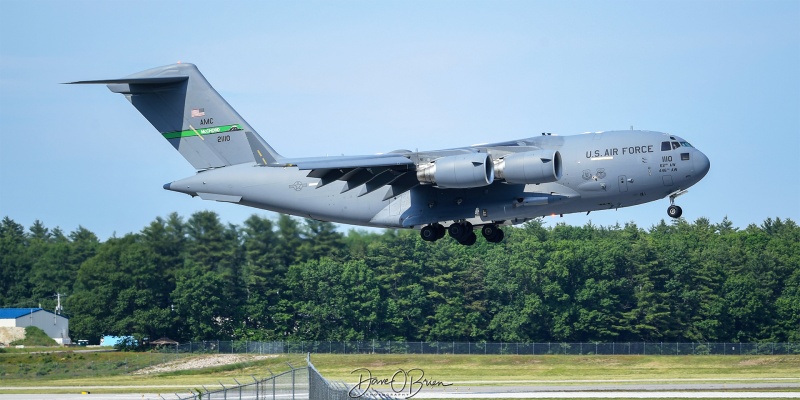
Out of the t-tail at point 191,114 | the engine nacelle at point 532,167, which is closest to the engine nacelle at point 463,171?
the engine nacelle at point 532,167

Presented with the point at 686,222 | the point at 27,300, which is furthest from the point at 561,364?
the point at 686,222

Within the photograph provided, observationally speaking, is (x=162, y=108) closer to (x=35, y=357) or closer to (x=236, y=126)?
(x=236, y=126)

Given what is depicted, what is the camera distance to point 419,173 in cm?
3394

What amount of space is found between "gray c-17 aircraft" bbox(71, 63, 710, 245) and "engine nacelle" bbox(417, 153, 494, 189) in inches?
1.1

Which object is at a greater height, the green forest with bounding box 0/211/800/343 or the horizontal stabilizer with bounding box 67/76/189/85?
the horizontal stabilizer with bounding box 67/76/189/85

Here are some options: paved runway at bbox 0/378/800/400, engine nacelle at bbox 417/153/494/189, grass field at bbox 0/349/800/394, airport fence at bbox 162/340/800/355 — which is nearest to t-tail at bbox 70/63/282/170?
grass field at bbox 0/349/800/394

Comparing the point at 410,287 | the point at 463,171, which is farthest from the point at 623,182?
the point at 410,287

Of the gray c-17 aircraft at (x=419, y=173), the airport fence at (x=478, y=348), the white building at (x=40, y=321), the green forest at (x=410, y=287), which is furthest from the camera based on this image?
the white building at (x=40, y=321)

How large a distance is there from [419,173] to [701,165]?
25.6ft

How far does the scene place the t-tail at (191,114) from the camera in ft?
127

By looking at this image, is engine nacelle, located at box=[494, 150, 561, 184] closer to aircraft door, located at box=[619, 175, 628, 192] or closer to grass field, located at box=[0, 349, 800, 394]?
aircraft door, located at box=[619, 175, 628, 192]

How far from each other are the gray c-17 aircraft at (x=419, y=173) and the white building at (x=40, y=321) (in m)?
34.5

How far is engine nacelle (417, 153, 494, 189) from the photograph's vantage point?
107 ft
